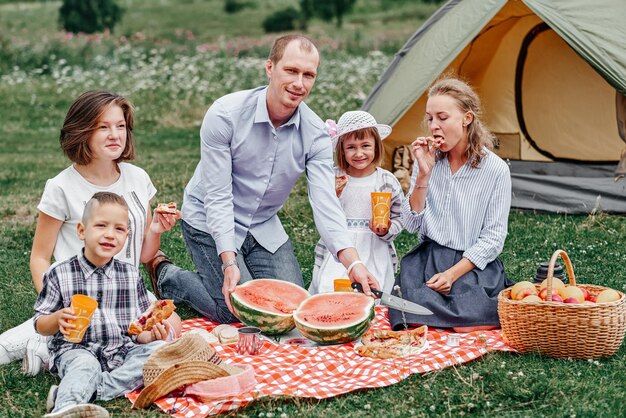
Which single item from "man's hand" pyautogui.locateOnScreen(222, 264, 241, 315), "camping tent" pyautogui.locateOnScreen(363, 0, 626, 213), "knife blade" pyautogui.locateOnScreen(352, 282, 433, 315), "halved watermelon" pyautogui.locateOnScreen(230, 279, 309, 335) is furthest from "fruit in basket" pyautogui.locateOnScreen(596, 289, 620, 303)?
"camping tent" pyautogui.locateOnScreen(363, 0, 626, 213)

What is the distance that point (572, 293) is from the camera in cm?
438

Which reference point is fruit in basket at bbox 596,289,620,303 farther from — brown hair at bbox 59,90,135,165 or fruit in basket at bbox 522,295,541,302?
brown hair at bbox 59,90,135,165

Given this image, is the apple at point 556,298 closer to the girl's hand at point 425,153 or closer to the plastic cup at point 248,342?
the girl's hand at point 425,153

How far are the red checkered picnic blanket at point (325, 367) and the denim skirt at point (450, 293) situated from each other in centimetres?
9

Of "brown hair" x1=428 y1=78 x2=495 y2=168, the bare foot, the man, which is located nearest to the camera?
the man

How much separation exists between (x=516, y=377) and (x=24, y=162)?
7.21m

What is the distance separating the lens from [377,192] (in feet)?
17.5

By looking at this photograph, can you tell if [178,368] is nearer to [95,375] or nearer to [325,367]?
[95,375]

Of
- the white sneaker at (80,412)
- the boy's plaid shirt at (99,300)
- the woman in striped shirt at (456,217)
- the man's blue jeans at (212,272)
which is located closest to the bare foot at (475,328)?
the woman in striped shirt at (456,217)

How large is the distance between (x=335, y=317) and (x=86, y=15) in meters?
22.6

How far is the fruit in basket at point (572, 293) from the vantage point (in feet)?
14.3

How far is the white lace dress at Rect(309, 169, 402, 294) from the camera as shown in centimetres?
545

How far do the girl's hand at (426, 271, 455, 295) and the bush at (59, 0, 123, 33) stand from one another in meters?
21.9

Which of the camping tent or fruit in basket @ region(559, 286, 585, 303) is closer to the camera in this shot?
fruit in basket @ region(559, 286, 585, 303)
